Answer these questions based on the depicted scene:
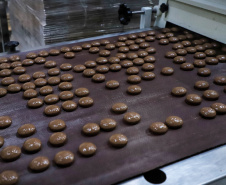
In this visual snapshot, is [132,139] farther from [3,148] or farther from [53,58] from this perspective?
[53,58]

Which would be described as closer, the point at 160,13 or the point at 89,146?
the point at 89,146

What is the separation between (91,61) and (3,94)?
622 mm

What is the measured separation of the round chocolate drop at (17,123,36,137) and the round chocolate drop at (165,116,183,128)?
63 cm

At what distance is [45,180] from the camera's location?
890 millimetres

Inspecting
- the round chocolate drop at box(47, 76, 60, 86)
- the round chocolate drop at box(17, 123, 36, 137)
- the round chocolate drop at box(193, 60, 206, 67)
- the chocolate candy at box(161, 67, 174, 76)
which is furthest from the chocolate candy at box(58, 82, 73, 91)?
the round chocolate drop at box(193, 60, 206, 67)

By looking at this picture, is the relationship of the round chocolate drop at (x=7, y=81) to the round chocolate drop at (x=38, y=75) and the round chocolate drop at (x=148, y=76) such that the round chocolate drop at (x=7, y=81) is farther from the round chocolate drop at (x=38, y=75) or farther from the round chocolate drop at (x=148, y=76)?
the round chocolate drop at (x=148, y=76)

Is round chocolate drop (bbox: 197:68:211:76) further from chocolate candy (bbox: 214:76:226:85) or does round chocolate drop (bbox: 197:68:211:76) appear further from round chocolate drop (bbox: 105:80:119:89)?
round chocolate drop (bbox: 105:80:119:89)

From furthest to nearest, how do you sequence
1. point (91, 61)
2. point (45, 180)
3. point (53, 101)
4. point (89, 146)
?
point (91, 61) → point (53, 101) → point (89, 146) → point (45, 180)

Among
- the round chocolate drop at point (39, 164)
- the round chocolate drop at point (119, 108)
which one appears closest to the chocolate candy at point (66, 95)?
the round chocolate drop at point (119, 108)

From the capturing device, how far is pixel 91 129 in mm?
1112

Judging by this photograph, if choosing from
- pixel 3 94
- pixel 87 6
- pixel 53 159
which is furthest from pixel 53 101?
pixel 87 6

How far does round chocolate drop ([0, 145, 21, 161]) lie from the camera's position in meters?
0.98

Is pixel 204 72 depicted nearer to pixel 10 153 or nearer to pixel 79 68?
pixel 79 68

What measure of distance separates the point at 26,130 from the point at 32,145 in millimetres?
117
